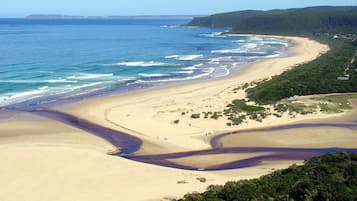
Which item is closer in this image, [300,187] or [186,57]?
[300,187]

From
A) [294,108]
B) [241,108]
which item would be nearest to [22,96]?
[241,108]

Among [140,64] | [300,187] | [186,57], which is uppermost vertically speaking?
[300,187]

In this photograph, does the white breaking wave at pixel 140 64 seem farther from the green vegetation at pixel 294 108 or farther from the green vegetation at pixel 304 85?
the green vegetation at pixel 294 108

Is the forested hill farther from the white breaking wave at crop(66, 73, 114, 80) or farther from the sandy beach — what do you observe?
the sandy beach

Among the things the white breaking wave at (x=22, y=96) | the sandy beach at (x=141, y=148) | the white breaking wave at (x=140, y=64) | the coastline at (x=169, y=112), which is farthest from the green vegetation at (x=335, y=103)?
the white breaking wave at (x=140, y=64)

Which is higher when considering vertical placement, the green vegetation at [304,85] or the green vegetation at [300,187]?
the green vegetation at [300,187]

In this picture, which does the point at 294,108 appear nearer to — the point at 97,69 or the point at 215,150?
the point at 215,150

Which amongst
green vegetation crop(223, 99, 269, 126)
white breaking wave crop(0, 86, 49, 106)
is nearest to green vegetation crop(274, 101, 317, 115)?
green vegetation crop(223, 99, 269, 126)

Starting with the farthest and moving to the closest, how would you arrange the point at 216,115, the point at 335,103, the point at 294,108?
the point at 335,103
the point at 294,108
the point at 216,115
